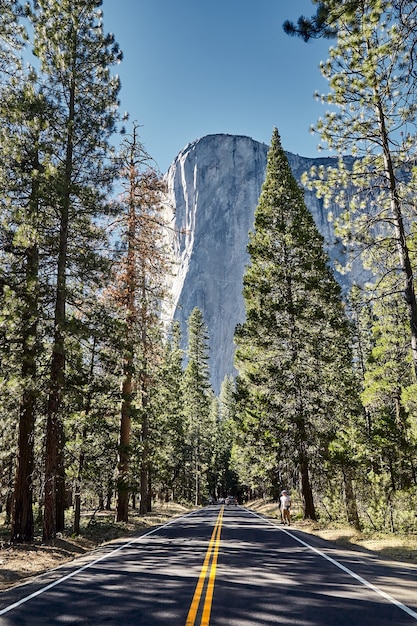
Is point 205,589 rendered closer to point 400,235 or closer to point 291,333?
point 400,235

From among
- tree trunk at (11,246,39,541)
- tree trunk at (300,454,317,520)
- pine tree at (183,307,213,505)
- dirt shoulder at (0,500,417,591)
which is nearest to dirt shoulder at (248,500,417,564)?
dirt shoulder at (0,500,417,591)

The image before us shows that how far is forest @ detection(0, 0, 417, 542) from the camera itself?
11805 millimetres

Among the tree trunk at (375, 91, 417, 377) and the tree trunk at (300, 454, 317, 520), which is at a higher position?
the tree trunk at (375, 91, 417, 377)

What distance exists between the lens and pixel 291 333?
22.0 meters

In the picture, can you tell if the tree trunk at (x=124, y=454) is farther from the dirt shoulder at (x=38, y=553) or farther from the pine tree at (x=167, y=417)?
the pine tree at (x=167, y=417)

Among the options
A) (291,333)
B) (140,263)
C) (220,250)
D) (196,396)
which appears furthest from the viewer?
(220,250)

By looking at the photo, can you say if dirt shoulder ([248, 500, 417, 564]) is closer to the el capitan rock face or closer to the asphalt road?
the asphalt road

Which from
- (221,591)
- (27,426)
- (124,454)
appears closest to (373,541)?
(221,591)

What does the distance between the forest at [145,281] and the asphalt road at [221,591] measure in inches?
204

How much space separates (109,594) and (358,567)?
5.37 meters

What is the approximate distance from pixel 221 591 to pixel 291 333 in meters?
15.2

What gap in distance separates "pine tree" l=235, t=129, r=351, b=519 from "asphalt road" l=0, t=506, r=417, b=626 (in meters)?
8.72

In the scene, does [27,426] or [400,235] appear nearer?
[400,235]

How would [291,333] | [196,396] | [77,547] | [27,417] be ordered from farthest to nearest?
[196,396] < [291,333] < [27,417] < [77,547]
